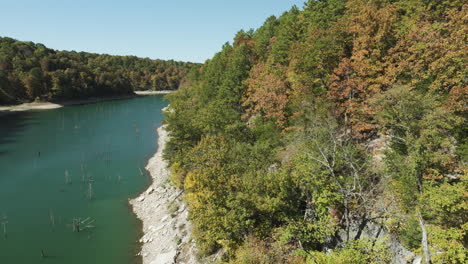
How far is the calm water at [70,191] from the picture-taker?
23.4 m

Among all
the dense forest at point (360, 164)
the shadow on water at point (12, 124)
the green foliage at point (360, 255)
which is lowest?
the shadow on water at point (12, 124)

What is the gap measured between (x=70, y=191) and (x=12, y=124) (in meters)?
57.8

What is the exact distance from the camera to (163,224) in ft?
84.3

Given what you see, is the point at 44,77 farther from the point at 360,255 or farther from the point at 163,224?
the point at 360,255

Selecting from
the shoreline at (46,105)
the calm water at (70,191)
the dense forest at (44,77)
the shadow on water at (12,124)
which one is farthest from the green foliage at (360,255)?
the shoreline at (46,105)

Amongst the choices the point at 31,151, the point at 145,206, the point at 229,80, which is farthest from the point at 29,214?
the point at 229,80

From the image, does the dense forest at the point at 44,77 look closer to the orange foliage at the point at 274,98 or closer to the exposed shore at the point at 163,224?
the orange foliage at the point at 274,98

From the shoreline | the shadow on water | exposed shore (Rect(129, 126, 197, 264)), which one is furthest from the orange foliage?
the shoreline

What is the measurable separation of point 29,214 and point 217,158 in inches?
900

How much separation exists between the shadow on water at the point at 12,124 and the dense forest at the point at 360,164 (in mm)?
51705

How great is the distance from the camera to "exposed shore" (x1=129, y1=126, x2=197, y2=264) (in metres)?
21.2

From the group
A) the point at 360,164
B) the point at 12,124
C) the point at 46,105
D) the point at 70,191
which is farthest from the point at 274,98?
the point at 46,105

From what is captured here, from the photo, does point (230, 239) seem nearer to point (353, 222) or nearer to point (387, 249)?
point (353, 222)

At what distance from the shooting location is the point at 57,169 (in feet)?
133
